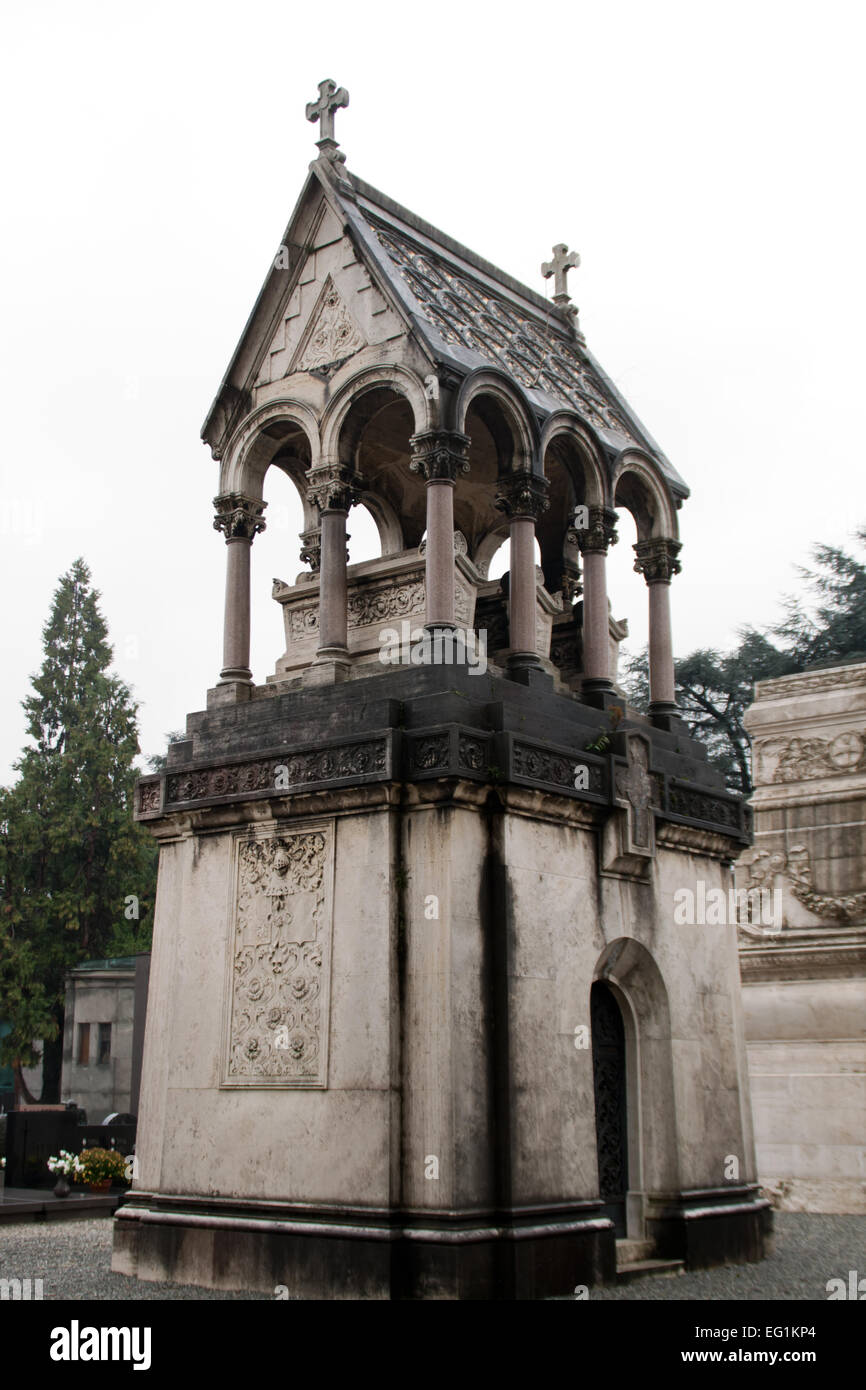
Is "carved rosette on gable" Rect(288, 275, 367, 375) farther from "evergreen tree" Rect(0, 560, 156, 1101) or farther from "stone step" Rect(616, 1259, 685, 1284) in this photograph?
"evergreen tree" Rect(0, 560, 156, 1101)

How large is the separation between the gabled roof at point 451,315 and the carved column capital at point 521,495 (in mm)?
772

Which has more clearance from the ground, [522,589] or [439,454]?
[439,454]

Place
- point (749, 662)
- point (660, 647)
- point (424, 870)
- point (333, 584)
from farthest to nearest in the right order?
point (749, 662) < point (660, 647) < point (333, 584) < point (424, 870)

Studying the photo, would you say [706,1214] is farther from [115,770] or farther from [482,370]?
[115,770]

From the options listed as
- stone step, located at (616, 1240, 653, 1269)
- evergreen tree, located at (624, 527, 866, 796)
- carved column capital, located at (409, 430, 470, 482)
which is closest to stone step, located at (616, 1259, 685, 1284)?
stone step, located at (616, 1240, 653, 1269)

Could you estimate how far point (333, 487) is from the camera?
559 inches

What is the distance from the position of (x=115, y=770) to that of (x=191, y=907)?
37.9 meters

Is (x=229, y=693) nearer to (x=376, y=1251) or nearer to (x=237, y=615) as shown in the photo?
(x=237, y=615)

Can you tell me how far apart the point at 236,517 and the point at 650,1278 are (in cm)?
861

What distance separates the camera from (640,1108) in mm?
13844

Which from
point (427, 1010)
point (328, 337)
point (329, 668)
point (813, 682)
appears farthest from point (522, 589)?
point (813, 682)

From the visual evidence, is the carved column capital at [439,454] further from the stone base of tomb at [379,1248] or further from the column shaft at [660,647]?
the stone base of tomb at [379,1248]

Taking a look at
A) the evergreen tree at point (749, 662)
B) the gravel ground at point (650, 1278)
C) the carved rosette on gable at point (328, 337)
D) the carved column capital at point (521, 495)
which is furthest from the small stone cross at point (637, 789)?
the evergreen tree at point (749, 662)
